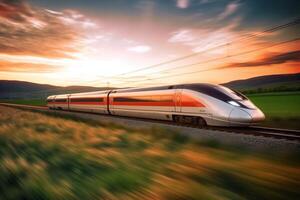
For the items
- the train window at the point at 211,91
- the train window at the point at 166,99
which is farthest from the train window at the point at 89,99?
the train window at the point at 211,91

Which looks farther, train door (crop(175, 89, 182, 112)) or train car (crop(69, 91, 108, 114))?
train car (crop(69, 91, 108, 114))

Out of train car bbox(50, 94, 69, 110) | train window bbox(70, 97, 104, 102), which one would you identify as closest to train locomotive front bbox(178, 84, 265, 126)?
train window bbox(70, 97, 104, 102)

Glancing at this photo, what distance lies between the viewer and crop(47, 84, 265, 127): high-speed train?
13.3 meters

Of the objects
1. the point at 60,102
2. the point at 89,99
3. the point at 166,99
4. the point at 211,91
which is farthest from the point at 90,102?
the point at 211,91

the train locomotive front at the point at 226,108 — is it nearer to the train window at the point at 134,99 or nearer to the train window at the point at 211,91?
the train window at the point at 211,91

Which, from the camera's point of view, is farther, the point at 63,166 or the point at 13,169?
the point at 63,166

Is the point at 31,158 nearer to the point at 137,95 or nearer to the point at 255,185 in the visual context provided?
the point at 255,185

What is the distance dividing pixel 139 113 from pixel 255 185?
1754 cm

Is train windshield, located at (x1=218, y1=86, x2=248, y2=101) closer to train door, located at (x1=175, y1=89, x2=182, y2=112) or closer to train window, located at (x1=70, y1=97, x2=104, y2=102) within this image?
train door, located at (x1=175, y1=89, x2=182, y2=112)

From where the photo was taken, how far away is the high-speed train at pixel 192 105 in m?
13.3

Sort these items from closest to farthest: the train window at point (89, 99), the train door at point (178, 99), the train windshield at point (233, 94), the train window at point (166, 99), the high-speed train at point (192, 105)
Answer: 1. the high-speed train at point (192, 105)
2. the train windshield at point (233, 94)
3. the train door at point (178, 99)
4. the train window at point (166, 99)
5. the train window at point (89, 99)

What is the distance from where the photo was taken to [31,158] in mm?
5625

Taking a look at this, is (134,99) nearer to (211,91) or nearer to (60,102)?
(211,91)

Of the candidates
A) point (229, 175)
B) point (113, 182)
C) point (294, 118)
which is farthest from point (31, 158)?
point (294, 118)
